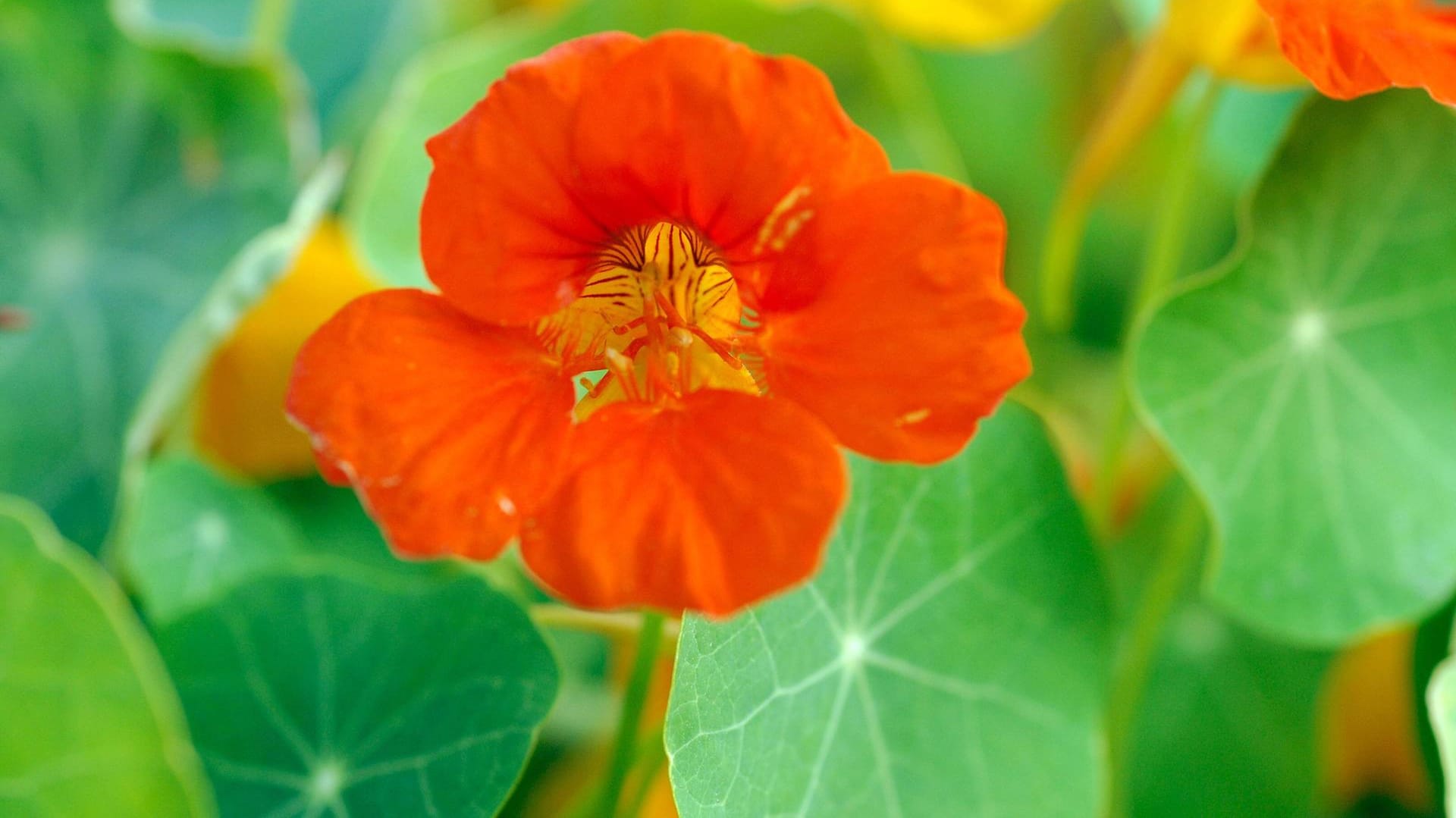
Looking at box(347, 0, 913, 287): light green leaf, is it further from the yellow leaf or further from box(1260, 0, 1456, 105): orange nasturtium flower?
box(1260, 0, 1456, 105): orange nasturtium flower

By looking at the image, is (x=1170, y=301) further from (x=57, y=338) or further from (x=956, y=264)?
(x=57, y=338)

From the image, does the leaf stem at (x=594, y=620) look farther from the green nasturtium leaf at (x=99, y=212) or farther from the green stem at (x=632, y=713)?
the green nasturtium leaf at (x=99, y=212)

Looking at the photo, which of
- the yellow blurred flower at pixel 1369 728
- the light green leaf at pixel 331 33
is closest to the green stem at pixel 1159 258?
the yellow blurred flower at pixel 1369 728


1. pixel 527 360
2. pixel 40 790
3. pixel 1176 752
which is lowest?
pixel 1176 752

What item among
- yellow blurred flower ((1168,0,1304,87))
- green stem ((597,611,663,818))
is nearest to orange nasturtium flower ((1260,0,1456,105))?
yellow blurred flower ((1168,0,1304,87))

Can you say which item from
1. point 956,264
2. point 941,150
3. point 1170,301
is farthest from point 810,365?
point 941,150

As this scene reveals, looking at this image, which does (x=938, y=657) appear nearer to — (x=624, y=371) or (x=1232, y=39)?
(x=624, y=371)
